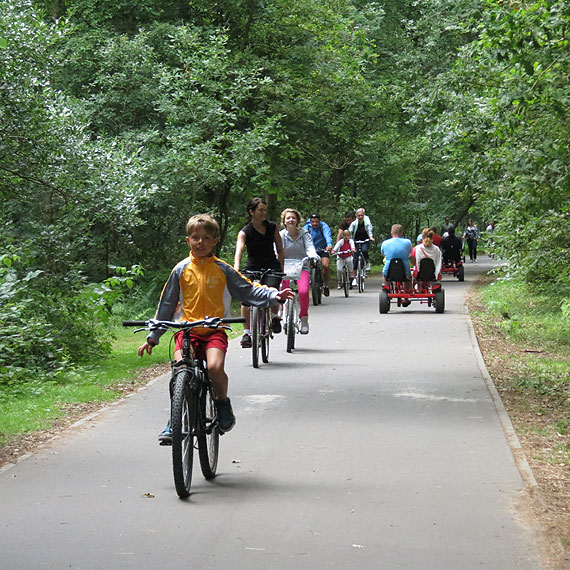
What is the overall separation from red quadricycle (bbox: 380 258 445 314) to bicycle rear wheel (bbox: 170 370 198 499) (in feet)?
46.2

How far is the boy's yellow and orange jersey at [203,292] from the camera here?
6969 mm

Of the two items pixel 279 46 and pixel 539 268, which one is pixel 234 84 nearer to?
pixel 279 46

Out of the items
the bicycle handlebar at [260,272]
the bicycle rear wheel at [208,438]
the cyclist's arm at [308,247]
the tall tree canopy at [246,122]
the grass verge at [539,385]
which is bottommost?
the grass verge at [539,385]

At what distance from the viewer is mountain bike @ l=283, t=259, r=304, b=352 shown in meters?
14.3

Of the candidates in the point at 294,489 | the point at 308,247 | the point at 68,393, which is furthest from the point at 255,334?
the point at 294,489

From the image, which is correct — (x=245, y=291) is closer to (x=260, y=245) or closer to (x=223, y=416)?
(x=223, y=416)

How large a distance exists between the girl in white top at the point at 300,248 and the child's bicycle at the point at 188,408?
811 centimetres

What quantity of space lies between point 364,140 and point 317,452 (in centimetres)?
2641

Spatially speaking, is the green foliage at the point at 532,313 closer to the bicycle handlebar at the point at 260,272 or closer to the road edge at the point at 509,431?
the road edge at the point at 509,431

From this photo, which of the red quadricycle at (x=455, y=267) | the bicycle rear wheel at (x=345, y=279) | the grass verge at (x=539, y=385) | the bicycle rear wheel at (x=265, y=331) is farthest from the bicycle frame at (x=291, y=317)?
the red quadricycle at (x=455, y=267)

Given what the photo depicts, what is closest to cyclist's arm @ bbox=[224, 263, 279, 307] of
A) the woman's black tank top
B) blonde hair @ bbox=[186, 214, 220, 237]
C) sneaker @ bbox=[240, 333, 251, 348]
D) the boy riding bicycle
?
the boy riding bicycle

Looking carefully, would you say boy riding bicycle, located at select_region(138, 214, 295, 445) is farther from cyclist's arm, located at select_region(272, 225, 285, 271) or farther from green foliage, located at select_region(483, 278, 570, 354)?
green foliage, located at select_region(483, 278, 570, 354)

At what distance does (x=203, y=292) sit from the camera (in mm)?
6965

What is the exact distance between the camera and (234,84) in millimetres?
23734
